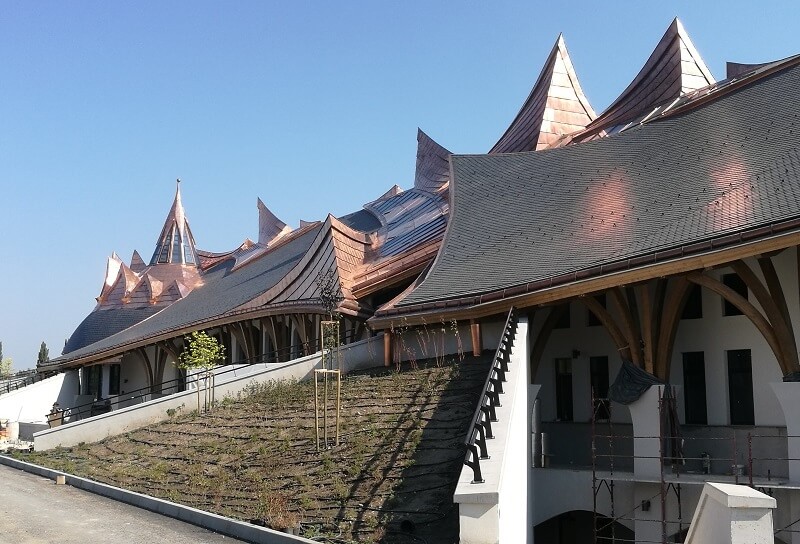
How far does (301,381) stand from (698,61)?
14853mm

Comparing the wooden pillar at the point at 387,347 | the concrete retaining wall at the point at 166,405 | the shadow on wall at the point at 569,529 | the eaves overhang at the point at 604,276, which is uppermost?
the eaves overhang at the point at 604,276

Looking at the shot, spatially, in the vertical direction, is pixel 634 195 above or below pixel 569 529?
above

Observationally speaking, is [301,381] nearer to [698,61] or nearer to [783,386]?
[783,386]

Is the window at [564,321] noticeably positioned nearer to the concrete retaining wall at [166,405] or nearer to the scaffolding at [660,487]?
the scaffolding at [660,487]

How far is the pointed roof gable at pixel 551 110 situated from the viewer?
29.0 meters

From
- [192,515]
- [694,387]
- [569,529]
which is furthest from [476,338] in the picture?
→ [192,515]

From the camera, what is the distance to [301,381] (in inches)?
789

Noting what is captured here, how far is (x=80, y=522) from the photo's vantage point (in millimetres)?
11273

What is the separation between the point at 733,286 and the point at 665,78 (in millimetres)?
10326

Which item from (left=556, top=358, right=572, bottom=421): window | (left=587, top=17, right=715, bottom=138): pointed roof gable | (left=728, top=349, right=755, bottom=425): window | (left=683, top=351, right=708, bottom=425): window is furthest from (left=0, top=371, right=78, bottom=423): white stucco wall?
(left=728, top=349, right=755, bottom=425): window

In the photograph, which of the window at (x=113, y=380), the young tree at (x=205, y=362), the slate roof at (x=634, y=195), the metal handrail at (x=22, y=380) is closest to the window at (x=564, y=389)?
the slate roof at (x=634, y=195)

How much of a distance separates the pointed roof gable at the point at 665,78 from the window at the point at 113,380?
2359 cm

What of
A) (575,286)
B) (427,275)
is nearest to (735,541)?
(575,286)

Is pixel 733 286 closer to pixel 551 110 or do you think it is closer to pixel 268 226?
pixel 551 110
